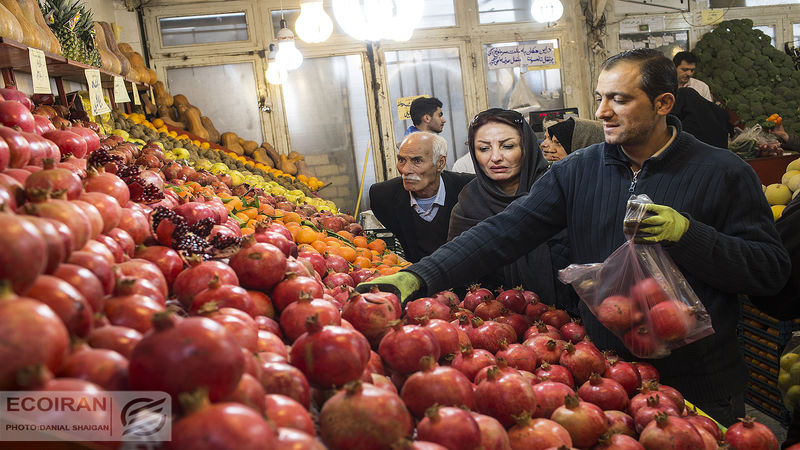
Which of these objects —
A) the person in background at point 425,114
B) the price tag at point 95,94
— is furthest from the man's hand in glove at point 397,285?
the person in background at point 425,114

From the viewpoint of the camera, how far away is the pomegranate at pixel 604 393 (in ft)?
4.99

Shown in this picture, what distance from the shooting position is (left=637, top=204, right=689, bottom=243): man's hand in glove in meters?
1.81

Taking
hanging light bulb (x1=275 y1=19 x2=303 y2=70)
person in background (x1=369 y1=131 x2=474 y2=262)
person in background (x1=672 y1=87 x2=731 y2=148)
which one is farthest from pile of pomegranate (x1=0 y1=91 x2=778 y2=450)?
person in background (x1=672 y1=87 x2=731 y2=148)

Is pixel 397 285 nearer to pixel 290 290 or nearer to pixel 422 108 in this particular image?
pixel 290 290

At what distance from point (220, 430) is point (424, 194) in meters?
3.34

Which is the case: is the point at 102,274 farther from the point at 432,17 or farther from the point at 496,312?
the point at 432,17

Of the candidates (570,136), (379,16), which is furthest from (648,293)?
(379,16)

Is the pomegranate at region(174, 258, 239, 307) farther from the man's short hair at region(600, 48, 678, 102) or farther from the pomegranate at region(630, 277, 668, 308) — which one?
the man's short hair at region(600, 48, 678, 102)

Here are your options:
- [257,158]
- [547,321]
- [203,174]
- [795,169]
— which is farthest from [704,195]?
[257,158]

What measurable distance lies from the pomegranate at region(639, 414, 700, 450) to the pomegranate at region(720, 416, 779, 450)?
0.21 m

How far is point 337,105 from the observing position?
8.62 meters

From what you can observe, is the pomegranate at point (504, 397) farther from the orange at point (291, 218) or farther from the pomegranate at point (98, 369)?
the orange at point (291, 218)

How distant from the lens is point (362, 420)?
0.92m

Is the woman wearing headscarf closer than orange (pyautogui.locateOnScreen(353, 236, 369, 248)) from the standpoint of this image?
Yes
